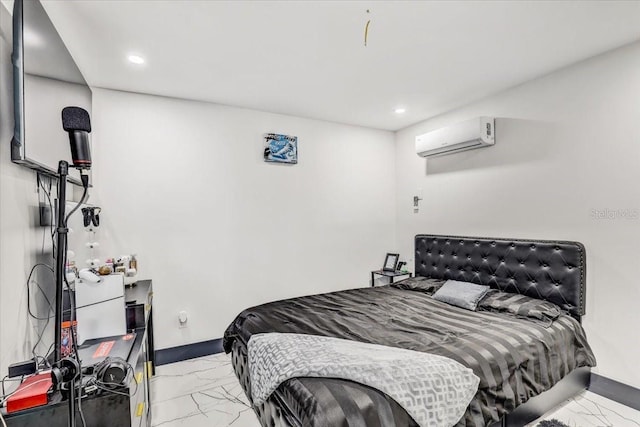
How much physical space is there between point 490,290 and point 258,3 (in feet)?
9.49

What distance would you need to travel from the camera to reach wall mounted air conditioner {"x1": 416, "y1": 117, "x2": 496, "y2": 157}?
312cm

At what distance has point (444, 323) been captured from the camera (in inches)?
92.4

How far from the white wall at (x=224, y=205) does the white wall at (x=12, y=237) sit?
144cm

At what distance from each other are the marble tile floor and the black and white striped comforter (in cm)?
31

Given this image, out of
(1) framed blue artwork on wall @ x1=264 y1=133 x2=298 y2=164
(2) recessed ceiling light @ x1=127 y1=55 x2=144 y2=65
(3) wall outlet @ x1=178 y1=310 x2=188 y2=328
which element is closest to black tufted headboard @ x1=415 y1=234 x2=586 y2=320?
(1) framed blue artwork on wall @ x1=264 y1=133 x2=298 y2=164

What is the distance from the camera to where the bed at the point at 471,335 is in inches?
56.3

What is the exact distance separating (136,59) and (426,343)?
9.49ft

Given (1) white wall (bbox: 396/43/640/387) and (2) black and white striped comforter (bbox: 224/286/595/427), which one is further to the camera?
(1) white wall (bbox: 396/43/640/387)

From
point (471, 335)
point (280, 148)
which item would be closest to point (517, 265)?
point (471, 335)

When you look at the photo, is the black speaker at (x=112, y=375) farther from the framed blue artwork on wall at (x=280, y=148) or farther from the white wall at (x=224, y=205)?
the framed blue artwork on wall at (x=280, y=148)

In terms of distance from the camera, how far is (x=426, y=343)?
2.00m

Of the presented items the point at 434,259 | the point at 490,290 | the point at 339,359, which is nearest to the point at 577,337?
the point at 490,290

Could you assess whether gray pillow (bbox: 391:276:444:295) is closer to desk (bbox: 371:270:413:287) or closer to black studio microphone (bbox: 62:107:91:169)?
desk (bbox: 371:270:413:287)

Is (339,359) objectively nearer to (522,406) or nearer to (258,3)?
(522,406)
